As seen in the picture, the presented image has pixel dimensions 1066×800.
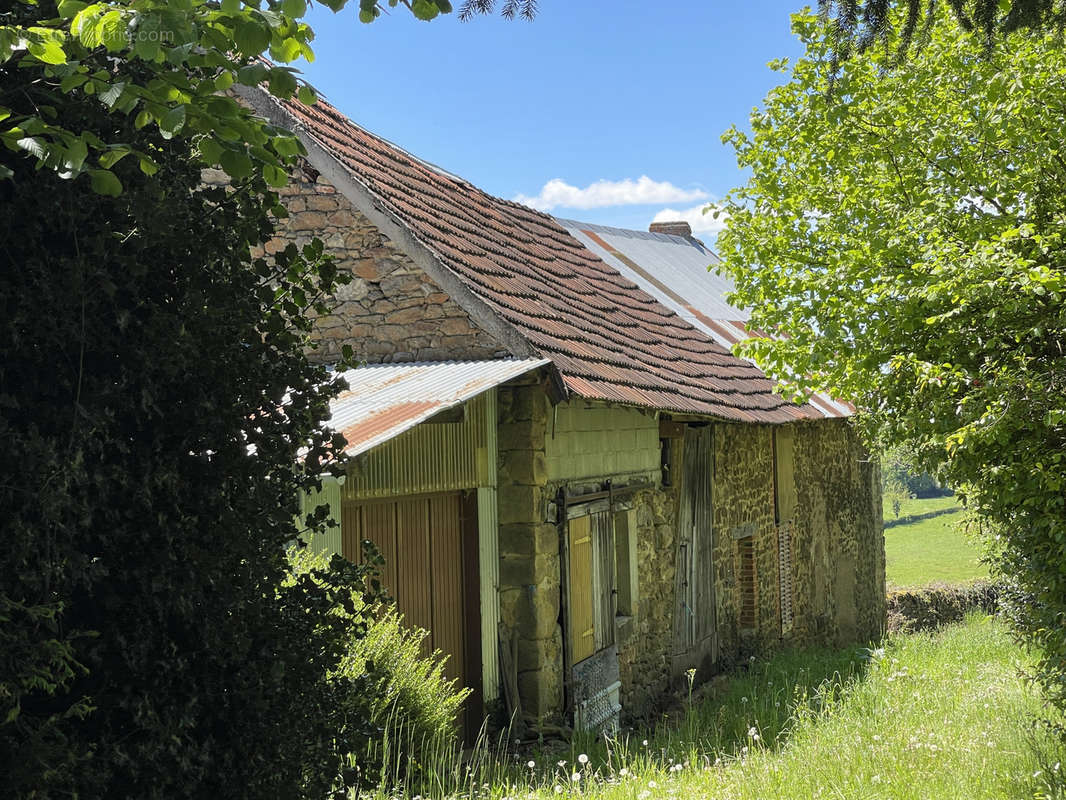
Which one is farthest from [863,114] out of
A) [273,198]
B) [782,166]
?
[273,198]

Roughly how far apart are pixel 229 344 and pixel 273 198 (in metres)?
0.53

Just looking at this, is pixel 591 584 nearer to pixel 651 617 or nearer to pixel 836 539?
pixel 651 617

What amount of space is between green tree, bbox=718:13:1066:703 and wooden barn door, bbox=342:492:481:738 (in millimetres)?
3258

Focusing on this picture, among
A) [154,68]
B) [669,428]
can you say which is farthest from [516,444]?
[154,68]

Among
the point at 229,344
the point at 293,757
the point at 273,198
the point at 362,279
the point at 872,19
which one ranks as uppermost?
the point at 872,19

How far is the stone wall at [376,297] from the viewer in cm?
829

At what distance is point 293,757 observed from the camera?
3.06m

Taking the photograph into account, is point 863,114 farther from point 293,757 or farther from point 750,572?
point 293,757

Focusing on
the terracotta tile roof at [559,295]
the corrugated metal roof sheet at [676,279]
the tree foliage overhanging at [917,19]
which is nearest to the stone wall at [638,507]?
the terracotta tile roof at [559,295]

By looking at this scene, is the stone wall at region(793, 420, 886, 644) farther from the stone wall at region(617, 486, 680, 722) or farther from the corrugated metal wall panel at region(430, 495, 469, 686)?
the corrugated metal wall panel at region(430, 495, 469, 686)

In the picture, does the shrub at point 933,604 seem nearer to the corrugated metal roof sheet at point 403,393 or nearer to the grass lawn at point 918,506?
the corrugated metal roof sheet at point 403,393

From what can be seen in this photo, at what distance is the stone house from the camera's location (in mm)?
7598

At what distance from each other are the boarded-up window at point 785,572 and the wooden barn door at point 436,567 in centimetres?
722

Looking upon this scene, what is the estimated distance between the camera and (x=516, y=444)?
8.26m
